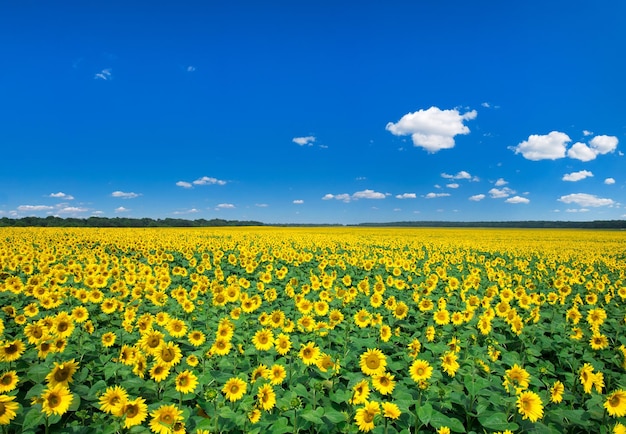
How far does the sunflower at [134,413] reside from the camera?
2.96m

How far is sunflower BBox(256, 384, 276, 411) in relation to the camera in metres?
3.38

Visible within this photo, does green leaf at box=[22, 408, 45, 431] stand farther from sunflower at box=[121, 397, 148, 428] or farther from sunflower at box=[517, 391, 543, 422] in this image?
sunflower at box=[517, 391, 543, 422]

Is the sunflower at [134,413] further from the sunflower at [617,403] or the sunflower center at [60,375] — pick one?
the sunflower at [617,403]

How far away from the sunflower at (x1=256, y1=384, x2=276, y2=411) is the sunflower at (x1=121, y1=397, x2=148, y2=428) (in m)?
1.06

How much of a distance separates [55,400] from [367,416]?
2777 mm

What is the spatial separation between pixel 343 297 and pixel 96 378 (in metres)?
4.85

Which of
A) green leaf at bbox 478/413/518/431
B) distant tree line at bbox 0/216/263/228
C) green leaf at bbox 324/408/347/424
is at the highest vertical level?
distant tree line at bbox 0/216/263/228

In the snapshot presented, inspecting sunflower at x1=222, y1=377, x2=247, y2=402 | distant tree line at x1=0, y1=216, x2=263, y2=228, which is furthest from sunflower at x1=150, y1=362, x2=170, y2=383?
distant tree line at x1=0, y1=216, x2=263, y2=228

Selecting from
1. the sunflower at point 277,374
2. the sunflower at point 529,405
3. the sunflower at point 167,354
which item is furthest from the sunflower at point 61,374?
the sunflower at point 529,405

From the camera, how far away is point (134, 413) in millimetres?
3043

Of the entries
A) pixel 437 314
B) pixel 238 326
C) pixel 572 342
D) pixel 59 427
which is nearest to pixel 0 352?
pixel 59 427

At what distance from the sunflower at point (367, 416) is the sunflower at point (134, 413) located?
1.92 metres

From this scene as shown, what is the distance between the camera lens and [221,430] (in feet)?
10.9

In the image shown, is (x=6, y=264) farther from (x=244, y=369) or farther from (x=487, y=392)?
(x=487, y=392)
